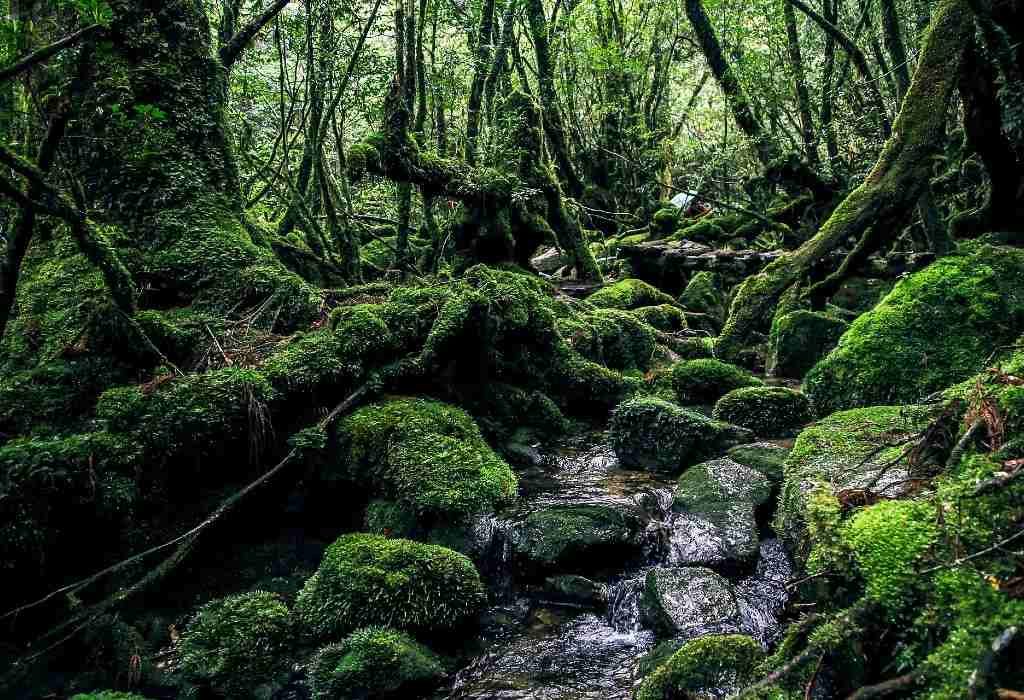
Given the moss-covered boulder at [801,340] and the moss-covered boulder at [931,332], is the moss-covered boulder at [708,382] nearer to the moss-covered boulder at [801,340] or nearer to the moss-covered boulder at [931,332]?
the moss-covered boulder at [801,340]

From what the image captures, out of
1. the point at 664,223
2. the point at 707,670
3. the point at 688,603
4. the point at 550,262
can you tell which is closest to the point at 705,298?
the point at 550,262

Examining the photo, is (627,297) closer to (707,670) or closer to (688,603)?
(688,603)

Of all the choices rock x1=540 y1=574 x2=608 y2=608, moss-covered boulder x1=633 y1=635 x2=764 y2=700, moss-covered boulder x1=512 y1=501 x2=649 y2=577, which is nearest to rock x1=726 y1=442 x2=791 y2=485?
moss-covered boulder x1=512 y1=501 x2=649 y2=577

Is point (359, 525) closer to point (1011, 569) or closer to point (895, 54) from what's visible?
point (1011, 569)

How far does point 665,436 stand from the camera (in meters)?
7.04

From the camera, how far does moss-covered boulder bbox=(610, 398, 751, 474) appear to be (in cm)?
688

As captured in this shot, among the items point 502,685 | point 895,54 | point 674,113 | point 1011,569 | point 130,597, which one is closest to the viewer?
point 1011,569

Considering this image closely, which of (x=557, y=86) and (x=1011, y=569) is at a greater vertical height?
(x=557, y=86)

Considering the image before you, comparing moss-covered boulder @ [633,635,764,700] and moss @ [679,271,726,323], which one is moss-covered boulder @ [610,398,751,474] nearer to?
moss-covered boulder @ [633,635,764,700]

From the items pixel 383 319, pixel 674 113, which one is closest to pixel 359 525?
pixel 383 319

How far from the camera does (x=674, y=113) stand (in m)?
28.3

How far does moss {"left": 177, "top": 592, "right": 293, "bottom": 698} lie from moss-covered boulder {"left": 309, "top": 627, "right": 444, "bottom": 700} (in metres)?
0.33

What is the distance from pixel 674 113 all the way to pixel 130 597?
2834cm

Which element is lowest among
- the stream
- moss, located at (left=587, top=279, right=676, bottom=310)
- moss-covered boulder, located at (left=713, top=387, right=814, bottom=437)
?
the stream
